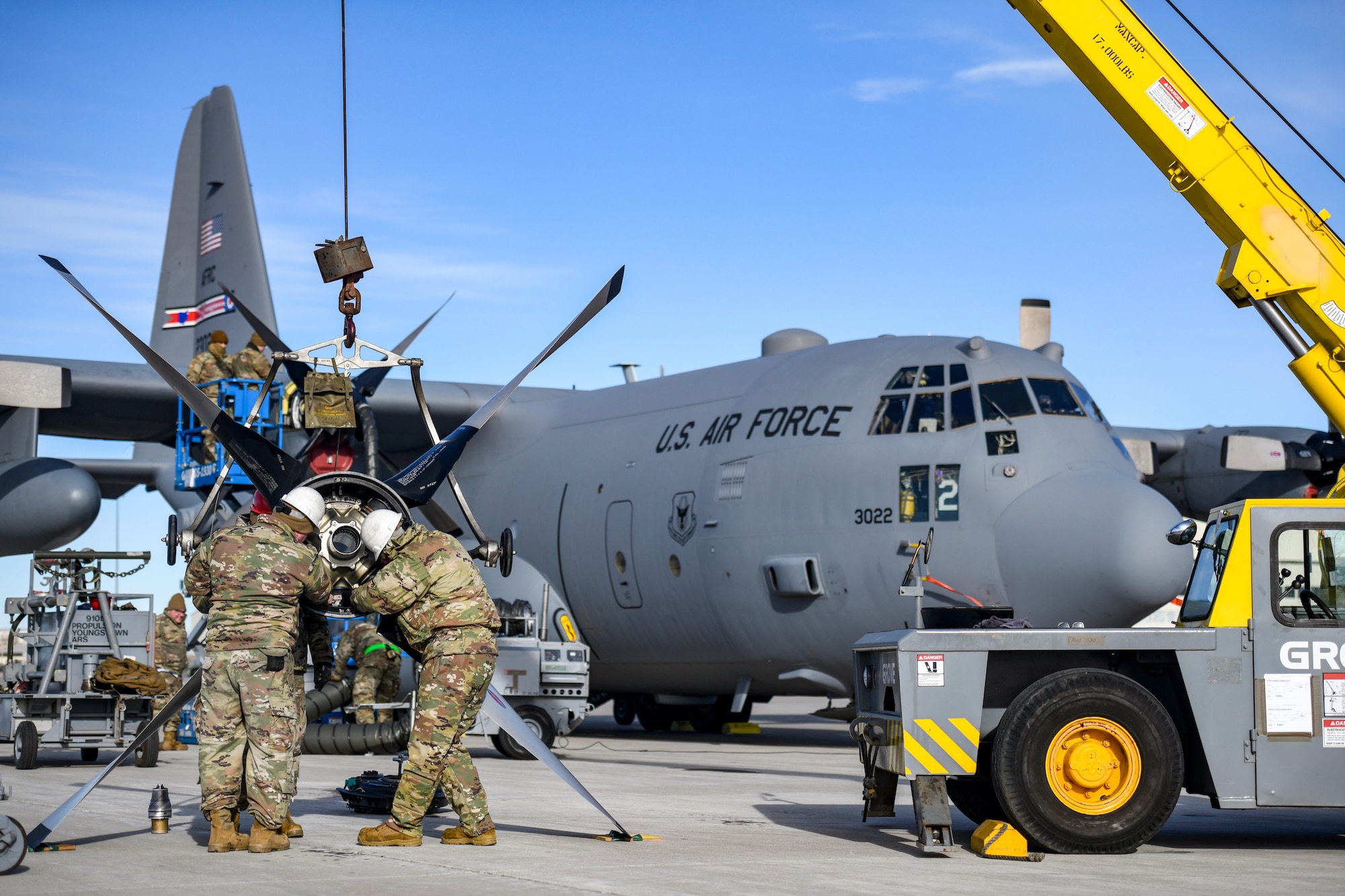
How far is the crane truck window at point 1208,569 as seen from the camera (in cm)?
699

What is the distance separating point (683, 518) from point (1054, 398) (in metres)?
3.76

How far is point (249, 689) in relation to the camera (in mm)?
6309

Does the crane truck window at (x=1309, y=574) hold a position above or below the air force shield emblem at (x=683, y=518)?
below

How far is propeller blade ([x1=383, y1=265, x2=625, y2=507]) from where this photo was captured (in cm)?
761

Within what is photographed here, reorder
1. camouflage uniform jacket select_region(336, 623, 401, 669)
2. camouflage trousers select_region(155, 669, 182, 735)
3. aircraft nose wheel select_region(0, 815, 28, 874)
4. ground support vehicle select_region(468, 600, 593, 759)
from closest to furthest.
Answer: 1. aircraft nose wheel select_region(0, 815, 28, 874)
2. camouflage trousers select_region(155, 669, 182, 735)
3. ground support vehicle select_region(468, 600, 593, 759)
4. camouflage uniform jacket select_region(336, 623, 401, 669)

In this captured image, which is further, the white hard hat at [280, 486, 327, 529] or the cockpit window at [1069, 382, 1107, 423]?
the cockpit window at [1069, 382, 1107, 423]

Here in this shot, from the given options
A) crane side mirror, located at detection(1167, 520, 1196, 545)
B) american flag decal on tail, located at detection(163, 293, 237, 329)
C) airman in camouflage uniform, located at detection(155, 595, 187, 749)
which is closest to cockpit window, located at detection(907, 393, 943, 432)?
crane side mirror, located at detection(1167, 520, 1196, 545)

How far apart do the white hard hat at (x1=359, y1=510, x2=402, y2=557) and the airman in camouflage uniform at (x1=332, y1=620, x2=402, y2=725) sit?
6600mm

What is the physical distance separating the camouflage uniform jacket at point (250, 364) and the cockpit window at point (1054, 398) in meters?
7.44

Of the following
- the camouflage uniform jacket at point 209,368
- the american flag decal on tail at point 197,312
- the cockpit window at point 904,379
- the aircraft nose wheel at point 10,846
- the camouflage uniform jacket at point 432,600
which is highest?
the american flag decal on tail at point 197,312

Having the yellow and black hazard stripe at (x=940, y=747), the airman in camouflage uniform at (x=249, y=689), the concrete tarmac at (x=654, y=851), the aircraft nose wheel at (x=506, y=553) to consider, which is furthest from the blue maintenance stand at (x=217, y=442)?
the yellow and black hazard stripe at (x=940, y=747)

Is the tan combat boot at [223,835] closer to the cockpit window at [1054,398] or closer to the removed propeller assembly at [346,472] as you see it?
the removed propeller assembly at [346,472]

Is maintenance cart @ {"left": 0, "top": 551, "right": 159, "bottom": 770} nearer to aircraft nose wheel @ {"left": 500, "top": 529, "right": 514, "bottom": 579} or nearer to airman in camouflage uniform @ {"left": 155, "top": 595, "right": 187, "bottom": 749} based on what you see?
airman in camouflage uniform @ {"left": 155, "top": 595, "right": 187, "bottom": 749}

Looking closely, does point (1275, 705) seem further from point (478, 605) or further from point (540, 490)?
point (540, 490)
